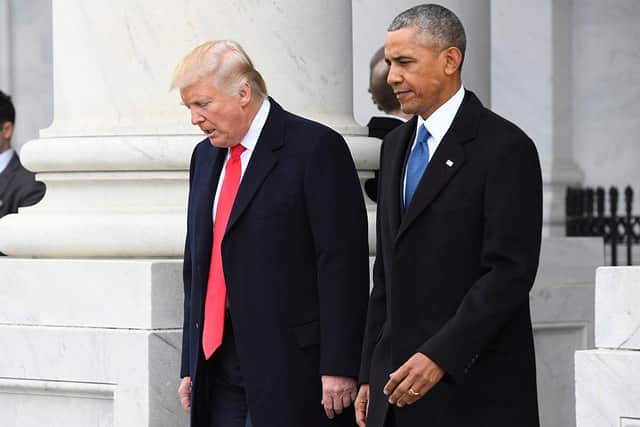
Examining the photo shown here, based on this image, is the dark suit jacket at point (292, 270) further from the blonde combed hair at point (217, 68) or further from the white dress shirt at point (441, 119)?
the white dress shirt at point (441, 119)

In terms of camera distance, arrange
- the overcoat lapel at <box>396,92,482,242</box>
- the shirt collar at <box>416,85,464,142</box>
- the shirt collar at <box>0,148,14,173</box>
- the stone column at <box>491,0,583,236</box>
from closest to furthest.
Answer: the overcoat lapel at <box>396,92,482,242</box>
the shirt collar at <box>416,85,464,142</box>
the shirt collar at <box>0,148,14,173</box>
the stone column at <box>491,0,583,236</box>

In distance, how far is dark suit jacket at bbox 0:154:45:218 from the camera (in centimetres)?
865

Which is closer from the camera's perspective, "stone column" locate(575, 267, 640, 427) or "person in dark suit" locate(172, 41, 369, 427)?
"stone column" locate(575, 267, 640, 427)

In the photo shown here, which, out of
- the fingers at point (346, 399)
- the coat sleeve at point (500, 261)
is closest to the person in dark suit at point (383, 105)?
the fingers at point (346, 399)

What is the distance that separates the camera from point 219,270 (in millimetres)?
5801

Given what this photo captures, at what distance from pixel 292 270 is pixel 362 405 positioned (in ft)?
2.14

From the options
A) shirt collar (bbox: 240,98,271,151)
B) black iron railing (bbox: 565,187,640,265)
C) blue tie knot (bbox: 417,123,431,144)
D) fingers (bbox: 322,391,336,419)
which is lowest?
fingers (bbox: 322,391,336,419)

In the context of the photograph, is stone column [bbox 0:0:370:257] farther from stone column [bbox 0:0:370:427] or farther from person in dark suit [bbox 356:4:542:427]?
person in dark suit [bbox 356:4:542:427]

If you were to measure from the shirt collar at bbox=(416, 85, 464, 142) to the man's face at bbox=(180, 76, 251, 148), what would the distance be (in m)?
0.89

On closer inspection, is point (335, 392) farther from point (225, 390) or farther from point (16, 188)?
point (16, 188)

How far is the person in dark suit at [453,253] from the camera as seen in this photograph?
15.8 ft

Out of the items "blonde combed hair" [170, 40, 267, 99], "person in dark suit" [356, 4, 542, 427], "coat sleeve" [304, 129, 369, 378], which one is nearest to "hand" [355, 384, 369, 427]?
"person in dark suit" [356, 4, 542, 427]

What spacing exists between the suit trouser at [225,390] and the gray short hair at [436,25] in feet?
4.46

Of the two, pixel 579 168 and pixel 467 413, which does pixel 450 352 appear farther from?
pixel 579 168
